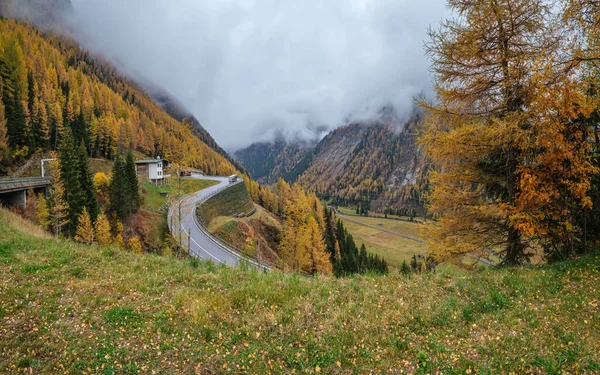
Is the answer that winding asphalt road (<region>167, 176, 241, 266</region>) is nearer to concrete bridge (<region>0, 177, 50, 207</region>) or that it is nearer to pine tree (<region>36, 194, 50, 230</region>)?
pine tree (<region>36, 194, 50, 230</region>)

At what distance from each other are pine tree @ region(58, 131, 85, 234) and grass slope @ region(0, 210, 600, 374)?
3564 centimetres

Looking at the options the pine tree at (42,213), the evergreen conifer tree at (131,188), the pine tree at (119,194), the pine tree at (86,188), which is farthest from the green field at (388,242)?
the pine tree at (42,213)

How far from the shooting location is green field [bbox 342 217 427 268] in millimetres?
107188

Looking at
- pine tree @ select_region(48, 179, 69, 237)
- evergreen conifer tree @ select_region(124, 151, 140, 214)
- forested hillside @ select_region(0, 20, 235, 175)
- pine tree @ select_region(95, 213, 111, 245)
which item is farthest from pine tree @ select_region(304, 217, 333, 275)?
evergreen conifer tree @ select_region(124, 151, 140, 214)

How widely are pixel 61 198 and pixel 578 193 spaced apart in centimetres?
5015

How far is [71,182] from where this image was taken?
3903 cm

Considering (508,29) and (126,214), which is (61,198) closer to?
(126,214)

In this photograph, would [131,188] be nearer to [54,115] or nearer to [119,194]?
[119,194]

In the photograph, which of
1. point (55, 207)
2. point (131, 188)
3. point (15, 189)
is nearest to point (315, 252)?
point (55, 207)

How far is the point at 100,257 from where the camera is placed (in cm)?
1166

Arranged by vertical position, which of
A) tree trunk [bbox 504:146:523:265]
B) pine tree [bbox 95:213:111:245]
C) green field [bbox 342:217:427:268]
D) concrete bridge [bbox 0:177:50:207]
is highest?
concrete bridge [bbox 0:177:50:207]

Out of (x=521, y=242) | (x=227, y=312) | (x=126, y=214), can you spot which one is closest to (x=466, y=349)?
(x=227, y=312)

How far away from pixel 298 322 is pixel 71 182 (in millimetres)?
45685

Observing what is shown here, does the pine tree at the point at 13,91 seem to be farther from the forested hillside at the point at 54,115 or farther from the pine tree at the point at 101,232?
the pine tree at the point at 101,232
